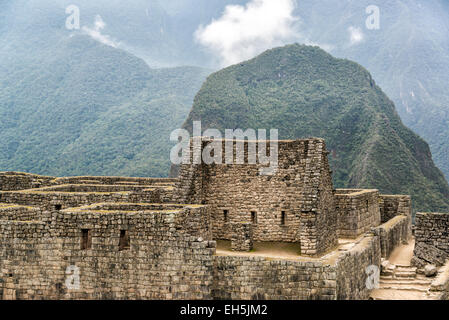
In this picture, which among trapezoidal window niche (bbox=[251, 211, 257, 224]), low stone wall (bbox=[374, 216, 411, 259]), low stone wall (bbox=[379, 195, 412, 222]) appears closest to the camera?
trapezoidal window niche (bbox=[251, 211, 257, 224])

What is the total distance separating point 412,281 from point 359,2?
97.6 m

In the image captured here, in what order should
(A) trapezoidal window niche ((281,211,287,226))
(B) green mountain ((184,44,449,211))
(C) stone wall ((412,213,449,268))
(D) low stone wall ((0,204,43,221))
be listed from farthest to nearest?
1. (B) green mountain ((184,44,449,211))
2. (C) stone wall ((412,213,449,268))
3. (A) trapezoidal window niche ((281,211,287,226))
4. (D) low stone wall ((0,204,43,221))

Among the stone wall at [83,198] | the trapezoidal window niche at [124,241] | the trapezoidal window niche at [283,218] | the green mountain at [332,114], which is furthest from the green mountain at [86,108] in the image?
the trapezoidal window niche at [124,241]

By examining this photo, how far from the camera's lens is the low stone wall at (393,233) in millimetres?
21242

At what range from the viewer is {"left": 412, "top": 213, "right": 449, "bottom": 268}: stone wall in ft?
64.1

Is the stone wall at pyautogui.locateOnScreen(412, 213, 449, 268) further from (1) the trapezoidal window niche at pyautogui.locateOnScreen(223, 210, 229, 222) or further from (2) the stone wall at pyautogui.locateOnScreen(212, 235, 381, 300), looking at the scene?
(2) the stone wall at pyautogui.locateOnScreen(212, 235, 381, 300)

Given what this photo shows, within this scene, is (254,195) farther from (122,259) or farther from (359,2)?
(359,2)

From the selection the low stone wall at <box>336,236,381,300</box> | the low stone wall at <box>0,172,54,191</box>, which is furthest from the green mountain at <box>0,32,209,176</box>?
the low stone wall at <box>336,236,381,300</box>

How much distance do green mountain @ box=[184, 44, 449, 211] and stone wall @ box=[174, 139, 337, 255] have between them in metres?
43.7

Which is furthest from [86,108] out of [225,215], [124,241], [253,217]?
[124,241]

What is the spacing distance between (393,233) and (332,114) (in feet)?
200

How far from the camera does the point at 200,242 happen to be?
40.4 ft

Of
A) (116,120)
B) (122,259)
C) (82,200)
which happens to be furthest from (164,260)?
(116,120)

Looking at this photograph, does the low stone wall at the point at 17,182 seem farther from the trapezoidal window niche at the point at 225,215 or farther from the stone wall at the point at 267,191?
the trapezoidal window niche at the point at 225,215
